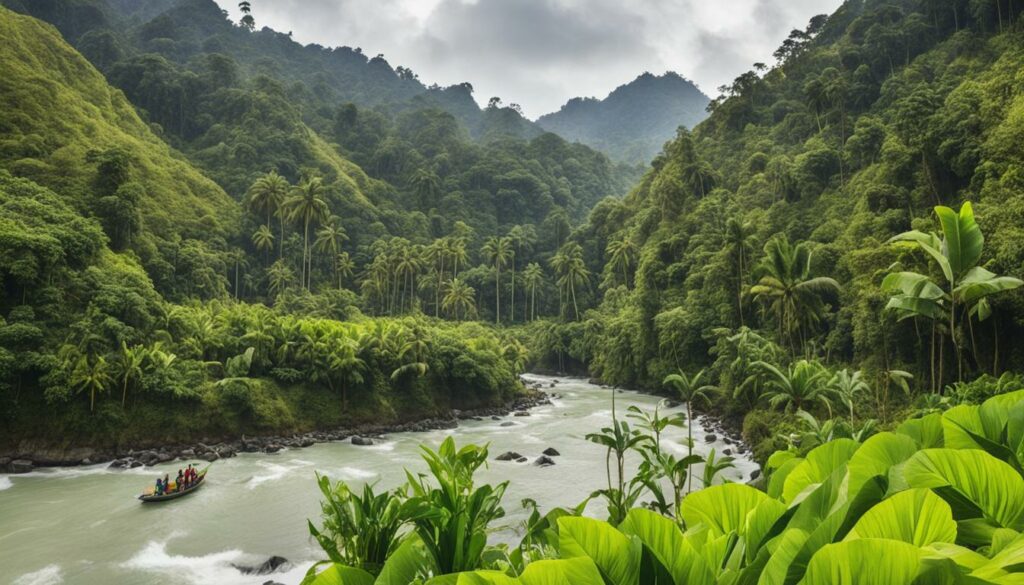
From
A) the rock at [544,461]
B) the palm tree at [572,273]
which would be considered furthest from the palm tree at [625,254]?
the rock at [544,461]

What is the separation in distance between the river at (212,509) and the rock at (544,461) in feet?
1.59

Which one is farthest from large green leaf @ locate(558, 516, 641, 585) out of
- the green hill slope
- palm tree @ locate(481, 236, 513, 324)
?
palm tree @ locate(481, 236, 513, 324)

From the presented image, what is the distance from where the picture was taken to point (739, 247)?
33812 millimetres

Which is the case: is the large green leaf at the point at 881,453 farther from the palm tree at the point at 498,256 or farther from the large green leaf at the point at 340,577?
the palm tree at the point at 498,256

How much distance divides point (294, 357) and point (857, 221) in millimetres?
31465

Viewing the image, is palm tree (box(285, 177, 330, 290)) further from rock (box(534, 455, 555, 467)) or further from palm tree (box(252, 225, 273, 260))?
rock (box(534, 455, 555, 467))

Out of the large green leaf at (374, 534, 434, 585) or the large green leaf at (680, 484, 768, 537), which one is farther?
the large green leaf at (374, 534, 434, 585)

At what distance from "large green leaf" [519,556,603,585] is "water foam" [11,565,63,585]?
664 inches

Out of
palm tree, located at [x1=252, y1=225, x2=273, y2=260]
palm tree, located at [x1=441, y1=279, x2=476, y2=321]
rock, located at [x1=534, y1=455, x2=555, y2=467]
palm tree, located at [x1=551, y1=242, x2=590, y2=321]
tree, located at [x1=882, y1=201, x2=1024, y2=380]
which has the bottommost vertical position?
rock, located at [x1=534, y1=455, x2=555, y2=467]

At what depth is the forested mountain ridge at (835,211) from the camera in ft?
65.6

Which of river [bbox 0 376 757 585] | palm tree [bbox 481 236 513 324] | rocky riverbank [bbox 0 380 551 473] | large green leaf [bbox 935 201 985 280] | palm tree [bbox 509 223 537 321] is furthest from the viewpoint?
palm tree [bbox 509 223 537 321]

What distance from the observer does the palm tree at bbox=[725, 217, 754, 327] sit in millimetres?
33281

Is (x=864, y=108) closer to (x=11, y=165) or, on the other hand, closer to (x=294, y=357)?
(x=294, y=357)

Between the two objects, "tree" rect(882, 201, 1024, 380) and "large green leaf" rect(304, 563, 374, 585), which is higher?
"tree" rect(882, 201, 1024, 380)
